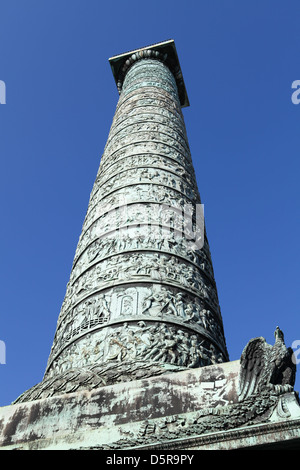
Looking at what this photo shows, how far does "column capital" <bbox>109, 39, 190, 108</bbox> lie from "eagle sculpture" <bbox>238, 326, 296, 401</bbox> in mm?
6596

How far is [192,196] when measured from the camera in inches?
179

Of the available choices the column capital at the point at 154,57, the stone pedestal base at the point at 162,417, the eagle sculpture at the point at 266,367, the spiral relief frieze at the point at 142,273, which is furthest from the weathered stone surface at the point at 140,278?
the column capital at the point at 154,57

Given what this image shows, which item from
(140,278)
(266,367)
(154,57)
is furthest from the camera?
(154,57)

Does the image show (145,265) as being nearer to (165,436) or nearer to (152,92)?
(165,436)

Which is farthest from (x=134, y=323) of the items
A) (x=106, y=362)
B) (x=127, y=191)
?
(x=127, y=191)

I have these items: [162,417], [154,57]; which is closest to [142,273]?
[162,417]

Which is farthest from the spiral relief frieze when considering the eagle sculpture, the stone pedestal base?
the eagle sculpture

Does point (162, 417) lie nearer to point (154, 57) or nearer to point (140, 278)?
point (140, 278)

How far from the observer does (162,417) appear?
2.20 meters

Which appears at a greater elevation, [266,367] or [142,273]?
[142,273]

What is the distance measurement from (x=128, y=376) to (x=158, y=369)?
0.17 m

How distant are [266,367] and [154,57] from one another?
6729mm

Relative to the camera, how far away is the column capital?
7832 mm

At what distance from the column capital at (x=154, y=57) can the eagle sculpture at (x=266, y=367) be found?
6.60 meters
